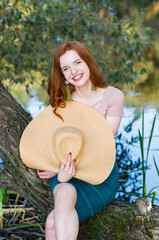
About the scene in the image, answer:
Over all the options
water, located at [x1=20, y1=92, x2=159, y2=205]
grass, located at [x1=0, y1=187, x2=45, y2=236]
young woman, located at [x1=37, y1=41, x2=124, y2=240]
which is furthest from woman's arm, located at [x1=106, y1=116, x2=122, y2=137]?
water, located at [x1=20, y1=92, x2=159, y2=205]

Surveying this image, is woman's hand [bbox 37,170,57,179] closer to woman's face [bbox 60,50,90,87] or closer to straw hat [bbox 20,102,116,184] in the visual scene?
straw hat [bbox 20,102,116,184]

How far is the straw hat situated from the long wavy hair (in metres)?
0.06

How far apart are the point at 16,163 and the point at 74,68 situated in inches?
24.6

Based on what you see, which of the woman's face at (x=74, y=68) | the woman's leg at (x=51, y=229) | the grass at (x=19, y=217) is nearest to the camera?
the woman's leg at (x=51, y=229)

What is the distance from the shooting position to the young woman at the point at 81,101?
1.52m

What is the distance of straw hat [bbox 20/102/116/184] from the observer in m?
1.71

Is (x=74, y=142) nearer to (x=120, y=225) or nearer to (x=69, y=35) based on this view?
(x=120, y=225)

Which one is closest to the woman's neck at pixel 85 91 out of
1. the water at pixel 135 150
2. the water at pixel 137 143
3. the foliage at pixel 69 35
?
the water at pixel 135 150

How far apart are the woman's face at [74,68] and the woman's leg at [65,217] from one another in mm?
609

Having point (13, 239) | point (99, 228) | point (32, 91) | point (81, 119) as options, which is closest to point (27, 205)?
point (13, 239)

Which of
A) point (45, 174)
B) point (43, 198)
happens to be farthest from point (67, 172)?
point (43, 198)

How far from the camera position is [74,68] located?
1.81 meters

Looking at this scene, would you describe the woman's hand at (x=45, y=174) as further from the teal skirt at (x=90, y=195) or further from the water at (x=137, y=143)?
the water at (x=137, y=143)

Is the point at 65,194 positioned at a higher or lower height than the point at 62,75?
lower
